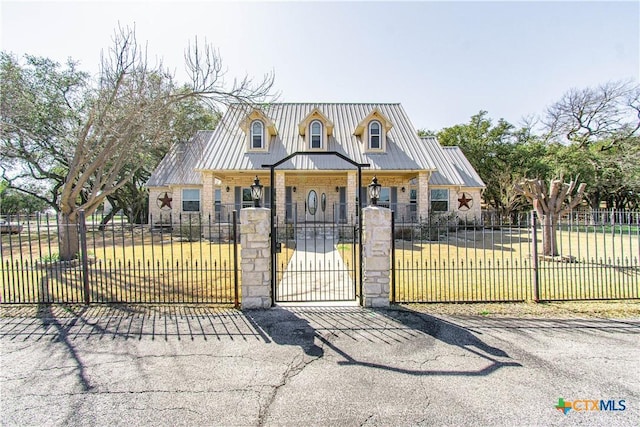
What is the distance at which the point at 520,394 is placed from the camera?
329 cm

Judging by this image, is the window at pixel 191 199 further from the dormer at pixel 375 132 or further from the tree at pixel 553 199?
the tree at pixel 553 199

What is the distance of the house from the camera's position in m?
16.5

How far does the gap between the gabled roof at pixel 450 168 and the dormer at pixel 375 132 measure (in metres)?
4.11

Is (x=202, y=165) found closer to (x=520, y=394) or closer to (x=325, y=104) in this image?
(x=325, y=104)

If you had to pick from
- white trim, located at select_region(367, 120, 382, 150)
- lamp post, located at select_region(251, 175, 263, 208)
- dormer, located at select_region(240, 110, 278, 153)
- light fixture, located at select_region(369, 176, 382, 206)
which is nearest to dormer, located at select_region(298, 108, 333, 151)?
dormer, located at select_region(240, 110, 278, 153)

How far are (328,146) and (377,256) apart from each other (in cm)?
1288

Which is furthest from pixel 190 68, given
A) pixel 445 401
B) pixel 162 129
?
pixel 445 401

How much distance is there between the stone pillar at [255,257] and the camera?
5.71m

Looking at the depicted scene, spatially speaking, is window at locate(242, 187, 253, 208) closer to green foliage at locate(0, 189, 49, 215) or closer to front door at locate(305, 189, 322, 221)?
front door at locate(305, 189, 322, 221)

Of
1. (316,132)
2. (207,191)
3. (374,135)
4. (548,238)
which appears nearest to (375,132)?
(374,135)

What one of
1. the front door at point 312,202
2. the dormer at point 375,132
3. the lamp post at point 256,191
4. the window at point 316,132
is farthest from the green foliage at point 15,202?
the lamp post at point 256,191

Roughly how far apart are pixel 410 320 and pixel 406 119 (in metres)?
17.3

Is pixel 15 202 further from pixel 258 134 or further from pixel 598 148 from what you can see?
pixel 598 148

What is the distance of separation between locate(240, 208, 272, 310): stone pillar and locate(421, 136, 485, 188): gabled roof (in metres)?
16.0
